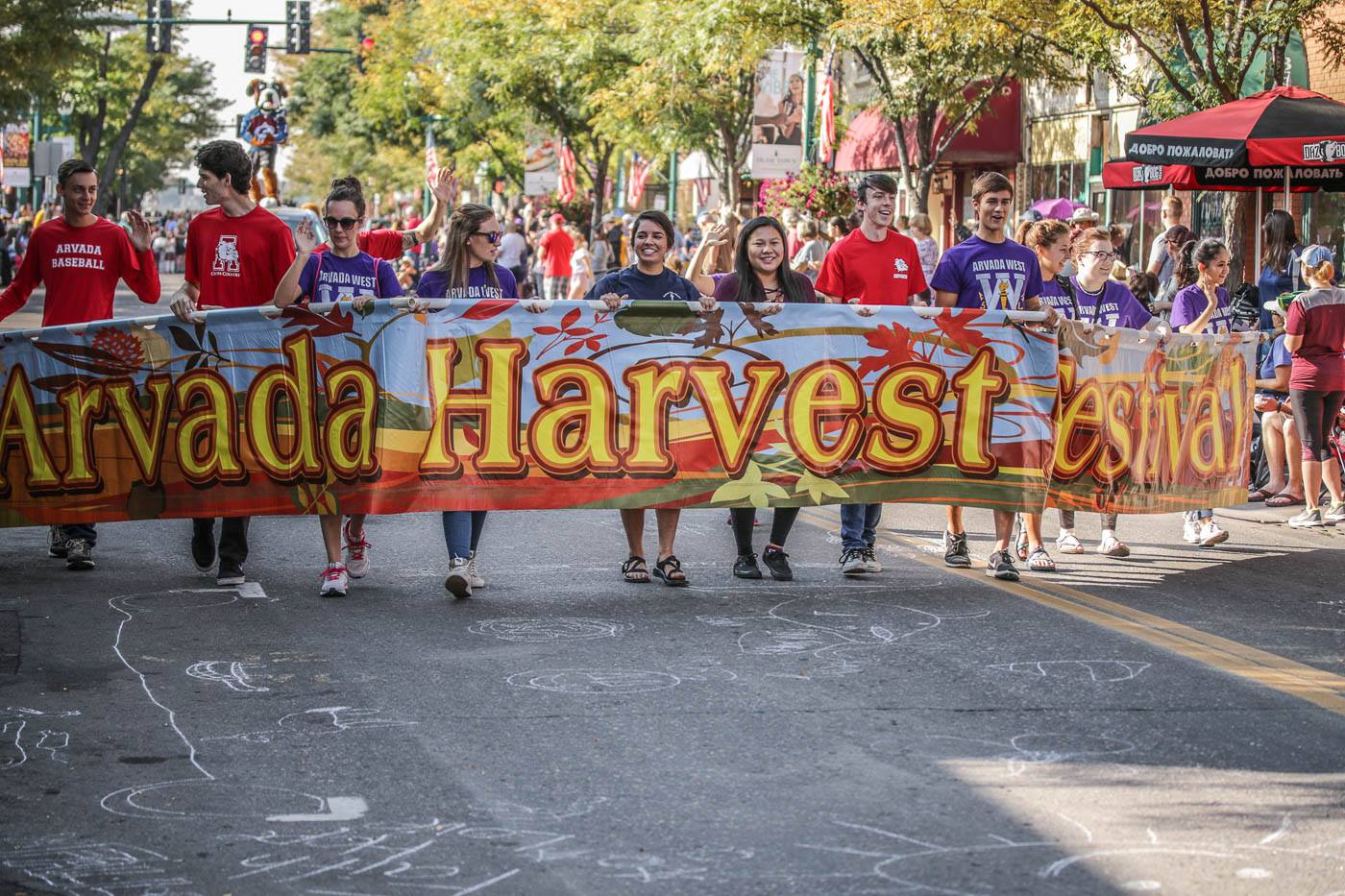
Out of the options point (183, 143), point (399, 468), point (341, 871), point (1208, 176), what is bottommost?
point (341, 871)

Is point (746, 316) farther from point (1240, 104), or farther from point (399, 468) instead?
point (1240, 104)

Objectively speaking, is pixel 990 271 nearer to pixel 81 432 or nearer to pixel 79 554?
pixel 81 432

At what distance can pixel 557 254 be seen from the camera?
30859 mm

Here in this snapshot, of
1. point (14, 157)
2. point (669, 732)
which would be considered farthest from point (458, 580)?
point (14, 157)

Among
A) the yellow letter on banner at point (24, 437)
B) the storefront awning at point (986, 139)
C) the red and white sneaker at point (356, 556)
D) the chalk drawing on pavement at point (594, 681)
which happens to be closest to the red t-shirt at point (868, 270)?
the red and white sneaker at point (356, 556)

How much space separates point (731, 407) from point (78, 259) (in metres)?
3.56

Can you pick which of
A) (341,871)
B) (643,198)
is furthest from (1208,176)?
(643,198)

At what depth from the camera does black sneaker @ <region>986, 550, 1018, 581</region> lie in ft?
30.1

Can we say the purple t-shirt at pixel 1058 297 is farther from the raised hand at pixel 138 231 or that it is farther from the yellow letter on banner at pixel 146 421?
the raised hand at pixel 138 231

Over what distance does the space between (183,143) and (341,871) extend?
109048 mm

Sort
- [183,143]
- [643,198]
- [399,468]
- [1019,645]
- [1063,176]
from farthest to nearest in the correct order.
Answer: [183,143], [643,198], [1063,176], [399,468], [1019,645]

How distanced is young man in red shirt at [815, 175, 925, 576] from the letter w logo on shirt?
340 millimetres

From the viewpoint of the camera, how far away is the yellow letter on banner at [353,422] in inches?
344

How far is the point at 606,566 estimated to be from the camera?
9.50 metres
